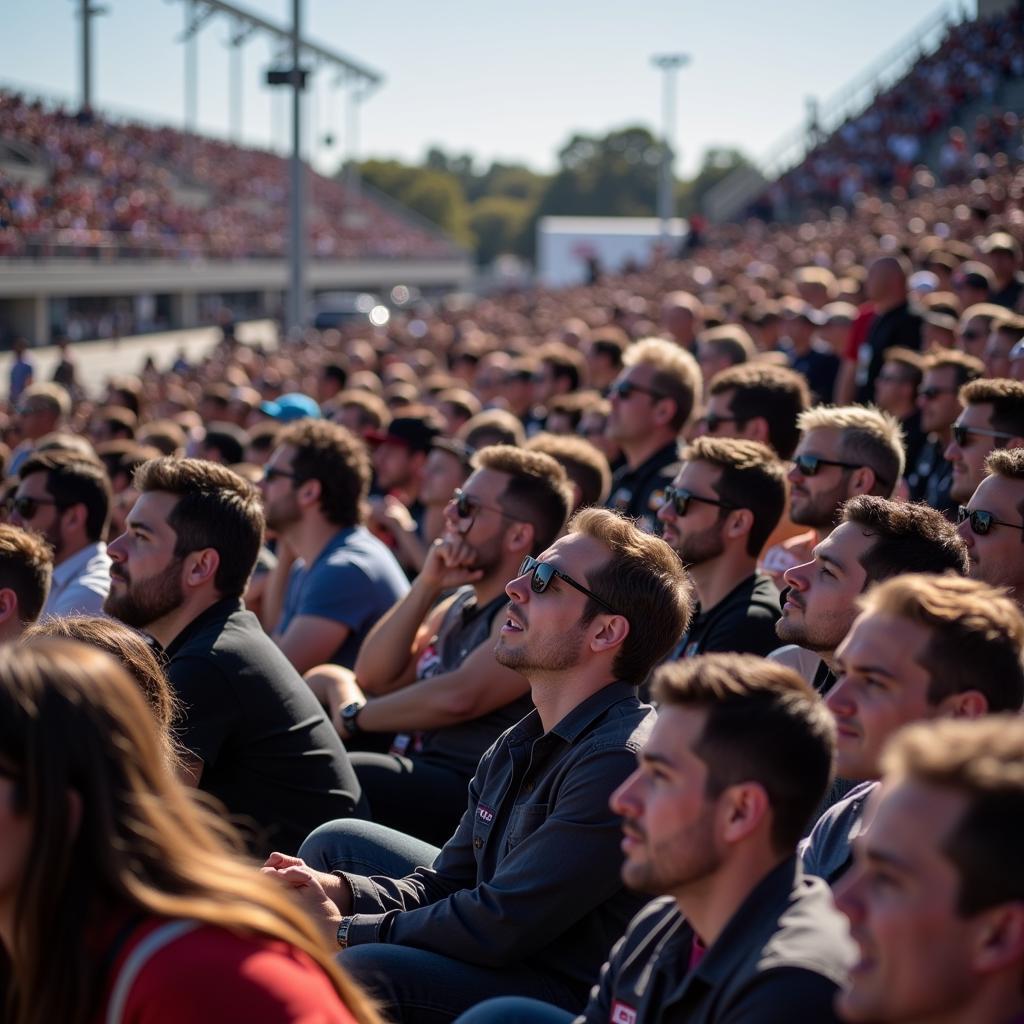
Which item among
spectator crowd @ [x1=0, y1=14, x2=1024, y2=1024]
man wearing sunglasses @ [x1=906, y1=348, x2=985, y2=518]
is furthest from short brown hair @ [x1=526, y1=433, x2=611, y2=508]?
man wearing sunglasses @ [x1=906, y1=348, x2=985, y2=518]

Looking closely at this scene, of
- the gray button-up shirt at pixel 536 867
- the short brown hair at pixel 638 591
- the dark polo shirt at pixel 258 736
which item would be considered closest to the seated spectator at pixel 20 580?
the dark polo shirt at pixel 258 736

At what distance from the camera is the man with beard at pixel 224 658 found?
12.9ft

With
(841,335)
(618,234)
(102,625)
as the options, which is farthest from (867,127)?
(102,625)

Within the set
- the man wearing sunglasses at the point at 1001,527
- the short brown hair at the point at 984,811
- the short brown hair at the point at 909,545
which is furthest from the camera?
the man wearing sunglasses at the point at 1001,527

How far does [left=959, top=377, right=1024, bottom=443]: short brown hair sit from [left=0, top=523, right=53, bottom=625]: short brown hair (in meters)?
3.50

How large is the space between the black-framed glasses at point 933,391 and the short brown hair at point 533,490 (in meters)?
2.29

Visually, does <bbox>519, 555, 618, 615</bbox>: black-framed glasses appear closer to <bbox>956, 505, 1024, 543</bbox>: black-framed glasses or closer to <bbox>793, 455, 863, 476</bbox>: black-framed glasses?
<bbox>956, 505, 1024, 543</bbox>: black-framed glasses

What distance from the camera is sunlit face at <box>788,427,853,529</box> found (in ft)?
16.1

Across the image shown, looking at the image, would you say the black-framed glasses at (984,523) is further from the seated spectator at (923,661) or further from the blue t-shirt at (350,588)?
the blue t-shirt at (350,588)

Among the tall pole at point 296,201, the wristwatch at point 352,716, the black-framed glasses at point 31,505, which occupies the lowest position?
the wristwatch at point 352,716

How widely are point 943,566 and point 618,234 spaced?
40792 mm

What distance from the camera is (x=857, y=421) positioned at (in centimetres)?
495

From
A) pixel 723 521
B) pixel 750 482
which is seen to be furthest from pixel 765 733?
pixel 750 482

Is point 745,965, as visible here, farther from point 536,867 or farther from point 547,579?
point 547,579
